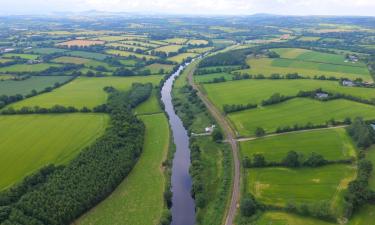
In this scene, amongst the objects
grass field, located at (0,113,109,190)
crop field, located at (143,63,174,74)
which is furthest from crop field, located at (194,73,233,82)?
grass field, located at (0,113,109,190)

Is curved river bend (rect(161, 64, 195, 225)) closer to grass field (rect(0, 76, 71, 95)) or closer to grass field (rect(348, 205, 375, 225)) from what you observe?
grass field (rect(348, 205, 375, 225))

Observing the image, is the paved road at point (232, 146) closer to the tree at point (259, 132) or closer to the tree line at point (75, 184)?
the tree at point (259, 132)

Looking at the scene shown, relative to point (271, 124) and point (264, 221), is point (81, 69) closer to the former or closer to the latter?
point (271, 124)

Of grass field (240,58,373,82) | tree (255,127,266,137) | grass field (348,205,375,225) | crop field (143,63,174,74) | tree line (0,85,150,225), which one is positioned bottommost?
grass field (348,205,375,225)

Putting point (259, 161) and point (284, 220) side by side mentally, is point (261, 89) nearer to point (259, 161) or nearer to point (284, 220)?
point (259, 161)

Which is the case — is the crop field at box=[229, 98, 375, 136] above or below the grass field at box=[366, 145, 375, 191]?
above

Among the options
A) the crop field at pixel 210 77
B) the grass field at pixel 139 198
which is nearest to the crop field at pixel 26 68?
the crop field at pixel 210 77
